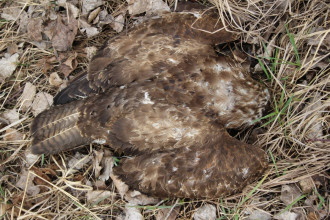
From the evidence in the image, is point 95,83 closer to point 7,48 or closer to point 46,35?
point 46,35

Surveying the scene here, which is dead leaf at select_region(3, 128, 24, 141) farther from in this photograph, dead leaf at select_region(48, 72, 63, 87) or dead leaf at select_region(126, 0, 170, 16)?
dead leaf at select_region(126, 0, 170, 16)

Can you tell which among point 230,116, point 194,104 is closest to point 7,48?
point 194,104

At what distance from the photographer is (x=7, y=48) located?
3586 mm

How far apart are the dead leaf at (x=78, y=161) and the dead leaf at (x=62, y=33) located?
46.1 inches

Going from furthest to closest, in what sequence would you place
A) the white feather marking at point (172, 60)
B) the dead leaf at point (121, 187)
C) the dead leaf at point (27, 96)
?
1. the dead leaf at point (27, 96)
2. the dead leaf at point (121, 187)
3. the white feather marking at point (172, 60)

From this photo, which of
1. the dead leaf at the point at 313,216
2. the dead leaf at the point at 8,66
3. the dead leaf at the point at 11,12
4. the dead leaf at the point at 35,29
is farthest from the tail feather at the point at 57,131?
the dead leaf at the point at 313,216

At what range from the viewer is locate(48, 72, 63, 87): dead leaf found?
3438 mm

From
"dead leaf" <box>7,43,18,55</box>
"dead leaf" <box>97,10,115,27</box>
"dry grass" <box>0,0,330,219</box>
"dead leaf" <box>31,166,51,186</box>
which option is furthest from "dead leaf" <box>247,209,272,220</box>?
"dead leaf" <box>7,43,18,55</box>

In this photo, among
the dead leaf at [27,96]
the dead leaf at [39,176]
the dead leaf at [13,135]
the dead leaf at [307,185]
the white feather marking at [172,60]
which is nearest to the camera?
the white feather marking at [172,60]

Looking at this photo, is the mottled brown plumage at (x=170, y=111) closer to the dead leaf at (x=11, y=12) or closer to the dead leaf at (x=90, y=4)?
the dead leaf at (x=90, y=4)

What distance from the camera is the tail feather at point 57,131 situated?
2.91 m

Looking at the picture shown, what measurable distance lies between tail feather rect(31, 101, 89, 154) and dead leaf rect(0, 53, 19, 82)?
35.2 inches

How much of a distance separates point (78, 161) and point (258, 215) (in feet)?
5.98

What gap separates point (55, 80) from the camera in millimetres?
3449
